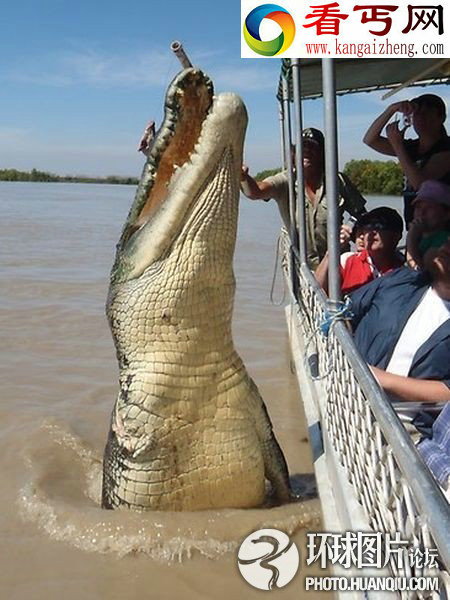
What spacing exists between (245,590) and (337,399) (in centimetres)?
82

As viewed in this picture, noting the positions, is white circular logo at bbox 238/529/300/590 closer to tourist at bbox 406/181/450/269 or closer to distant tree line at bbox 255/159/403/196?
tourist at bbox 406/181/450/269

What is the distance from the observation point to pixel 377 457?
1.76m

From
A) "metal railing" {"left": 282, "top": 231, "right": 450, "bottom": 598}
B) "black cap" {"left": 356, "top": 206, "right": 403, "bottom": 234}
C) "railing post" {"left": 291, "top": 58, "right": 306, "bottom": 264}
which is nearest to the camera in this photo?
"metal railing" {"left": 282, "top": 231, "right": 450, "bottom": 598}

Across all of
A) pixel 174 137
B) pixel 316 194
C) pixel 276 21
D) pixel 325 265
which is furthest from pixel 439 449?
pixel 316 194

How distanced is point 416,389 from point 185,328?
89 centimetres

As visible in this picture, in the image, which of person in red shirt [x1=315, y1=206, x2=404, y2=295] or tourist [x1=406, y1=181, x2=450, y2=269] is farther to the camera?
person in red shirt [x1=315, y1=206, x2=404, y2=295]

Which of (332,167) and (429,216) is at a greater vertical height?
(332,167)

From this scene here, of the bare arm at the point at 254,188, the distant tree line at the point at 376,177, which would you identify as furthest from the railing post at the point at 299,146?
the distant tree line at the point at 376,177

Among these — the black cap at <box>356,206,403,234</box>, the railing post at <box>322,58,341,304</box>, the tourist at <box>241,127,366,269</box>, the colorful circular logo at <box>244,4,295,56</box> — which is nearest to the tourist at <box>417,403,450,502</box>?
the railing post at <box>322,58,341,304</box>

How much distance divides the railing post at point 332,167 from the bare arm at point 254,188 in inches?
95.3

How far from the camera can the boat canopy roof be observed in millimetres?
5145

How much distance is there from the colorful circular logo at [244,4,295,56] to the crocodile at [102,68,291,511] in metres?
0.69

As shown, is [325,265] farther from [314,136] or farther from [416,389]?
[416,389]

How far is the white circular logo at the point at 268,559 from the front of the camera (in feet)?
8.55
